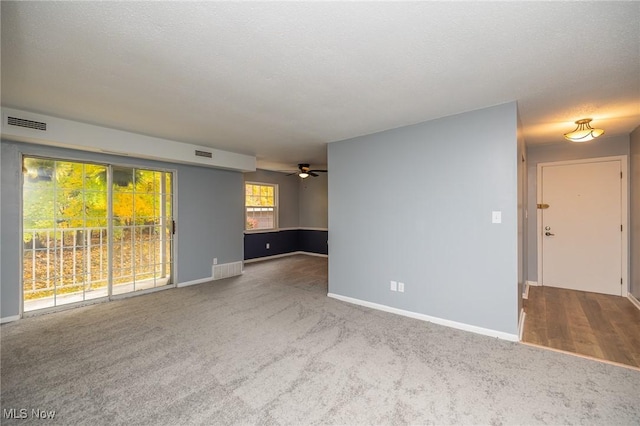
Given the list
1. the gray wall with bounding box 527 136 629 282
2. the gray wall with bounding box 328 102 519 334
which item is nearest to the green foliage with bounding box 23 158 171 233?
the gray wall with bounding box 328 102 519 334

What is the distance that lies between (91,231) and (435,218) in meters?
4.83

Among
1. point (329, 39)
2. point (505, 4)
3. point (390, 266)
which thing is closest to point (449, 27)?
point (505, 4)

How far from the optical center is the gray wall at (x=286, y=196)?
788cm

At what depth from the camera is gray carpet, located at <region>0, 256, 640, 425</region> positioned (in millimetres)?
1839

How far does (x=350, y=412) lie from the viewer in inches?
72.6

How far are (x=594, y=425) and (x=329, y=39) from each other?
293 centimetres

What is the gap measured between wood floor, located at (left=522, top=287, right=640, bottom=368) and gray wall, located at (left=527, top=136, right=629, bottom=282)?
2.38ft

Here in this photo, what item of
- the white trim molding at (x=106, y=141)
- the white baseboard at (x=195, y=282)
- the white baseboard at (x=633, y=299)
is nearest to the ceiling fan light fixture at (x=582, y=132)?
the white baseboard at (x=633, y=299)

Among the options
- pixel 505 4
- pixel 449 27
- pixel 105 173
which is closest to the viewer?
pixel 505 4

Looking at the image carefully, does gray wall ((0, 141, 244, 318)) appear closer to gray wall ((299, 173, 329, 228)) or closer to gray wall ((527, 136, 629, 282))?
gray wall ((299, 173, 329, 228))

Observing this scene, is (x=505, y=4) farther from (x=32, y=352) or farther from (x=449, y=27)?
(x=32, y=352)

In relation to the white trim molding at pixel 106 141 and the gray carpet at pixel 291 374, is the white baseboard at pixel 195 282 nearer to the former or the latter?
the gray carpet at pixel 291 374

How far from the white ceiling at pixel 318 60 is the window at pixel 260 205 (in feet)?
13.2

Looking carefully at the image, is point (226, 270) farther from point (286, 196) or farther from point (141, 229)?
point (286, 196)
